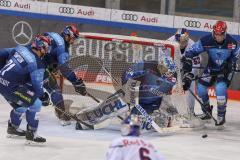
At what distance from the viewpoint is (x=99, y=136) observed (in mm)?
7156

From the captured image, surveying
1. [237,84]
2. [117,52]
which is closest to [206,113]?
[117,52]

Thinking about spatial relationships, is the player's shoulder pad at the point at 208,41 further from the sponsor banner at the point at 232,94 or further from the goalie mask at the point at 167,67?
the sponsor banner at the point at 232,94

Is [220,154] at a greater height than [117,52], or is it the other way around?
[117,52]

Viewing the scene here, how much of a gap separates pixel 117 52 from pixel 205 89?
1232 millimetres

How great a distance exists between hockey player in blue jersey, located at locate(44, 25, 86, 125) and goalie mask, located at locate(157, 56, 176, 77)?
0.88m

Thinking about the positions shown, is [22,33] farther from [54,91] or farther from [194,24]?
[54,91]

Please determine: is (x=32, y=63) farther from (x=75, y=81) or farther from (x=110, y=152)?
(x=110, y=152)

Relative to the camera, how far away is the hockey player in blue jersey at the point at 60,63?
7449mm

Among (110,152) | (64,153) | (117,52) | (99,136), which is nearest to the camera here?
(110,152)

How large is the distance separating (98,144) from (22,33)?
185 inches

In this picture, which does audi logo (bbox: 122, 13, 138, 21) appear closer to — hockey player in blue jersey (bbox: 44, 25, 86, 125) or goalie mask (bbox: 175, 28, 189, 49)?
goalie mask (bbox: 175, 28, 189, 49)

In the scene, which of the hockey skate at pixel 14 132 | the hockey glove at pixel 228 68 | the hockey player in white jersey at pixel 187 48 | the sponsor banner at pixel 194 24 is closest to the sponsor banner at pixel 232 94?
the sponsor banner at pixel 194 24

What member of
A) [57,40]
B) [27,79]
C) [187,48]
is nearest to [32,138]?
[27,79]

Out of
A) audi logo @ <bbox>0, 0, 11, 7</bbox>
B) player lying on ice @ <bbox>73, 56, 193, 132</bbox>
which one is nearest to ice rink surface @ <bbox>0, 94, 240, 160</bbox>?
player lying on ice @ <bbox>73, 56, 193, 132</bbox>
